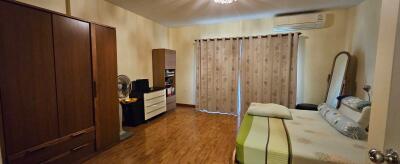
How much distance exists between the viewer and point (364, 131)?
181 cm

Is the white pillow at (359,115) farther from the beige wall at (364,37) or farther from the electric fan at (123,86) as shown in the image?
the electric fan at (123,86)

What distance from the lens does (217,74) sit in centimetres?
466

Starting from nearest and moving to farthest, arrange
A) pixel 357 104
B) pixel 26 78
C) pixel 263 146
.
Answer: pixel 263 146 → pixel 26 78 → pixel 357 104

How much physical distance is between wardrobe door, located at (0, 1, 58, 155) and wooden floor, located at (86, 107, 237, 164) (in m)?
0.79

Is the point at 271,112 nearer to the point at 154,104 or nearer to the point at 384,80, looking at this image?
the point at 384,80

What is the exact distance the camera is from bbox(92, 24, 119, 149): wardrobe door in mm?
2461

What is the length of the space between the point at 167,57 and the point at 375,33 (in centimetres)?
392

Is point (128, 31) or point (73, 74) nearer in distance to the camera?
point (73, 74)

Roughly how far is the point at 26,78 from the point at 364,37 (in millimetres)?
4635

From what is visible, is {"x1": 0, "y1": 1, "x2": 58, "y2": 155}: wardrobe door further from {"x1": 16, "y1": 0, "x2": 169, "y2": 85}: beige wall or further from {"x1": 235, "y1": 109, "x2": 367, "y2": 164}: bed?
{"x1": 235, "y1": 109, "x2": 367, "y2": 164}: bed

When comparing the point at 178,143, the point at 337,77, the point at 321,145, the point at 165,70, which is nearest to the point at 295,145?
the point at 321,145

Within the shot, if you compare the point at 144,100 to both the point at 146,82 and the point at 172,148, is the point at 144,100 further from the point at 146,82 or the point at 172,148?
the point at 172,148

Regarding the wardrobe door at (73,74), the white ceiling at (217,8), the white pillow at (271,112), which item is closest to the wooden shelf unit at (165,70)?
the white ceiling at (217,8)

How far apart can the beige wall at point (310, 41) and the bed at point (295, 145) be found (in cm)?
214
